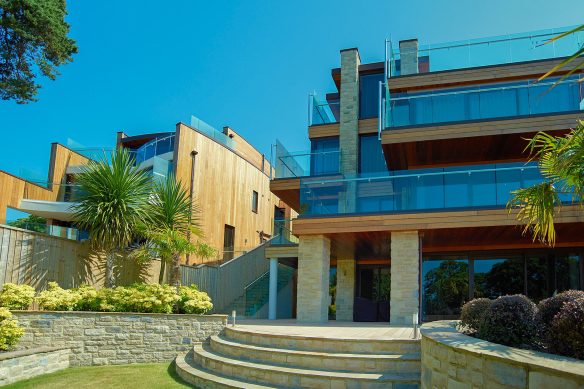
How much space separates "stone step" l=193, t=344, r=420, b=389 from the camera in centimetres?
842

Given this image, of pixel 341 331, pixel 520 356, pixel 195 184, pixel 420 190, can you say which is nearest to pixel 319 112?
pixel 195 184

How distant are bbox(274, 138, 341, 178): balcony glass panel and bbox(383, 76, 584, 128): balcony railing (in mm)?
4019

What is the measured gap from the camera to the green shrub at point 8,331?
10.8 meters

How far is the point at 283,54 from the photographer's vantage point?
82.1 ft

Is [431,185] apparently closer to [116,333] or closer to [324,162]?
[324,162]

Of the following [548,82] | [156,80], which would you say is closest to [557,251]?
[548,82]

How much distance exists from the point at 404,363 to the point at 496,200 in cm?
665

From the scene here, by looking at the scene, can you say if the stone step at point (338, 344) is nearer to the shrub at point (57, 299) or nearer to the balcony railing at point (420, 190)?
the shrub at point (57, 299)

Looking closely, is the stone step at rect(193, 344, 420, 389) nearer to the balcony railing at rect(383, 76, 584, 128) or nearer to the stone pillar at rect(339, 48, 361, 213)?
the balcony railing at rect(383, 76, 584, 128)

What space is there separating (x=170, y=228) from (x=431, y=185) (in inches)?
308

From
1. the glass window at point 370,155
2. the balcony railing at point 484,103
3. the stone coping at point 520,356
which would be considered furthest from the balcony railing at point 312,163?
the stone coping at point 520,356

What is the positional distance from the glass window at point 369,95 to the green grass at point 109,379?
13.7 metres

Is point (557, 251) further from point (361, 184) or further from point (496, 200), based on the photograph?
point (361, 184)

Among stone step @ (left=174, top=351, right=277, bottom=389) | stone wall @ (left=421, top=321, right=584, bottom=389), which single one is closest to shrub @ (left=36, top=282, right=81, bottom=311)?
stone step @ (left=174, top=351, right=277, bottom=389)
